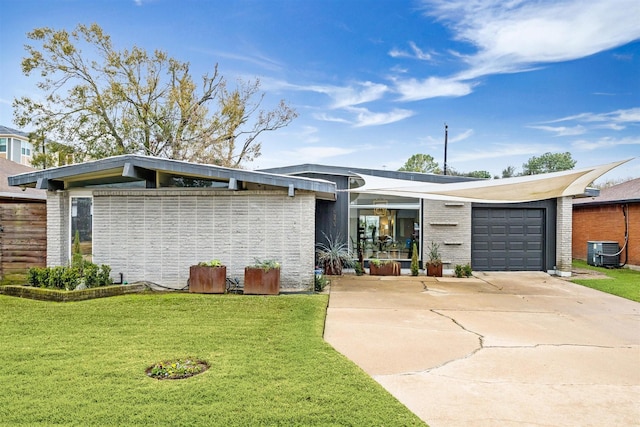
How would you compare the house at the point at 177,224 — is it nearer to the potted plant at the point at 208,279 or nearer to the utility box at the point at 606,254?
the potted plant at the point at 208,279

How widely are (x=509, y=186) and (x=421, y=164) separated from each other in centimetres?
4002

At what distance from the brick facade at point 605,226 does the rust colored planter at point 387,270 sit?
8527 millimetres

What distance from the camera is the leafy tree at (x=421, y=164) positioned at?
45.6 m

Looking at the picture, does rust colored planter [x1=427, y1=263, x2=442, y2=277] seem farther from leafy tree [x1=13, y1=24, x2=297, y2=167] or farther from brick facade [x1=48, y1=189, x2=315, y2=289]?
leafy tree [x1=13, y1=24, x2=297, y2=167]

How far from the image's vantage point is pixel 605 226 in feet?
47.8

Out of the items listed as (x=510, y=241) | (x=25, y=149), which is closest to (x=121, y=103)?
(x=510, y=241)

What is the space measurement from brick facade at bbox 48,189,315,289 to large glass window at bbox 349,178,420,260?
3453 millimetres

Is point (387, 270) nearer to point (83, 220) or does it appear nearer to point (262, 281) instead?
point (262, 281)

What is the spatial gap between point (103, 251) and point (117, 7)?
13.3m

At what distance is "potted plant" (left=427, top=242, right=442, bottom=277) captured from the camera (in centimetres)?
1080

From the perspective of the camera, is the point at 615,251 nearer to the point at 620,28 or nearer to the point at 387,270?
the point at 620,28

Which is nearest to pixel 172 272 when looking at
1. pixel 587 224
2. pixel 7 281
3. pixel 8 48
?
pixel 7 281

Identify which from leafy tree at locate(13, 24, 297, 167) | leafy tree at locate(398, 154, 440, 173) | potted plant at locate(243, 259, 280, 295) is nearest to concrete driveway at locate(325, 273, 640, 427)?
potted plant at locate(243, 259, 280, 295)

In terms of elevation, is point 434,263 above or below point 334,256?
below
